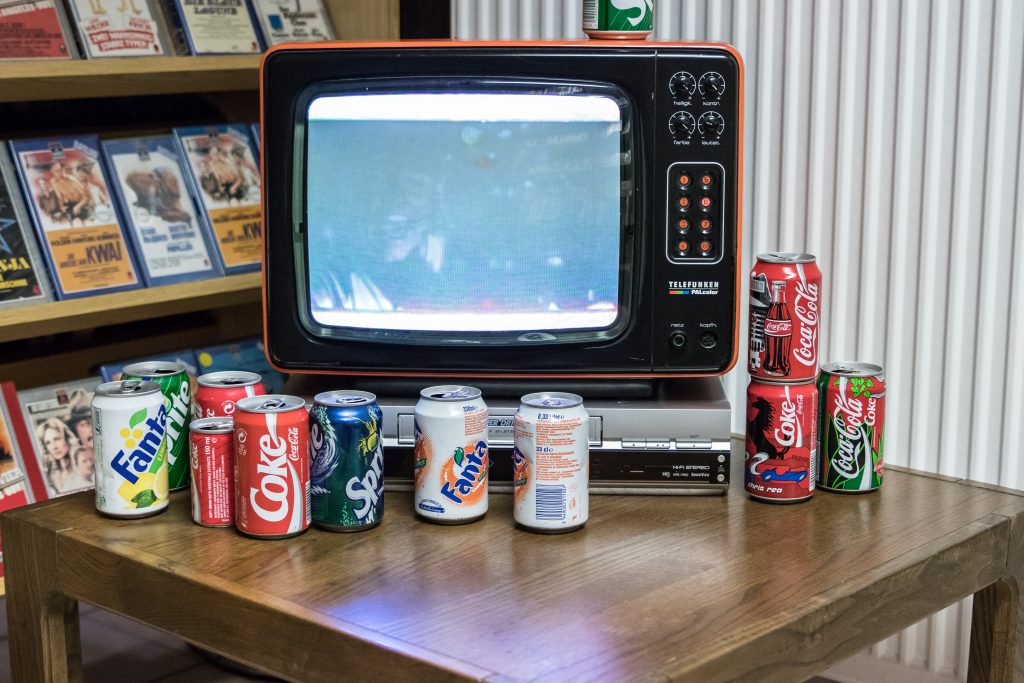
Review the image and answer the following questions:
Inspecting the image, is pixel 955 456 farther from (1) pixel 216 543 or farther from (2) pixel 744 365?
(1) pixel 216 543

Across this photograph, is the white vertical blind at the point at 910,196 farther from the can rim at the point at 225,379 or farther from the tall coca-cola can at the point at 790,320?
the can rim at the point at 225,379

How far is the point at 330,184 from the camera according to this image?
4.62 feet

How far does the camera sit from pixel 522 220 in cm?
140

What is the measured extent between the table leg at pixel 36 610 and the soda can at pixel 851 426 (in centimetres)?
85

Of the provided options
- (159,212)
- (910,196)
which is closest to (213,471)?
(159,212)

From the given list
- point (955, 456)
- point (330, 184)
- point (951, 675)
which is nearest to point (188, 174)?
point (330, 184)

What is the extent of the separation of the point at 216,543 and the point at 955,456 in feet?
3.54

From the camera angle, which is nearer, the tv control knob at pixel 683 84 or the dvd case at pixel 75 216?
the tv control knob at pixel 683 84

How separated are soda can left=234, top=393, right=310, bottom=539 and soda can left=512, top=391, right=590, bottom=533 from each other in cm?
22

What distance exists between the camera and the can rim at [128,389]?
1.28 metres

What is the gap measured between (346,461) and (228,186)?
110 cm

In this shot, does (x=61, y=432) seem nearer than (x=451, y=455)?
No

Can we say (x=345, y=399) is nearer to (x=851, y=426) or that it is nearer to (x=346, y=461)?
(x=346, y=461)

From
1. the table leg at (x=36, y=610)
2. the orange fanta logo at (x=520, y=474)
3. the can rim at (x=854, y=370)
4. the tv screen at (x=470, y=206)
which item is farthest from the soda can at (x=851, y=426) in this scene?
the table leg at (x=36, y=610)
